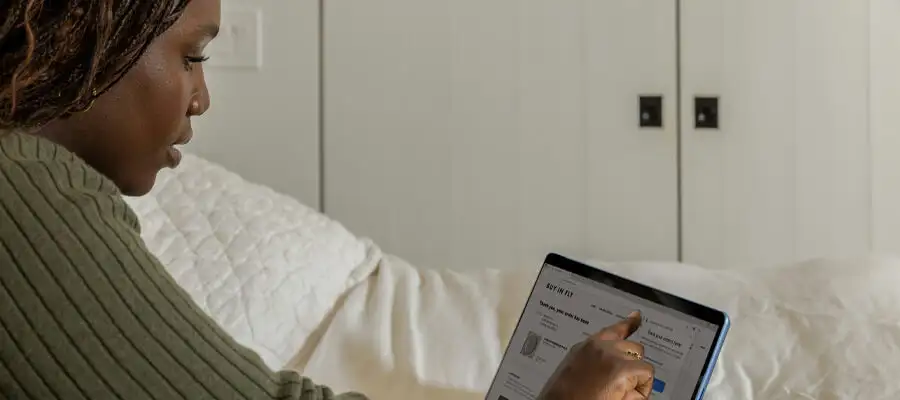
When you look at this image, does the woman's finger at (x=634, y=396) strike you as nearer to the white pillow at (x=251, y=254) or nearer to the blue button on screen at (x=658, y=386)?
the blue button on screen at (x=658, y=386)

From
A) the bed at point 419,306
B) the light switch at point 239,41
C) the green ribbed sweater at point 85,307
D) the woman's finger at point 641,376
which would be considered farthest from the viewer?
the light switch at point 239,41

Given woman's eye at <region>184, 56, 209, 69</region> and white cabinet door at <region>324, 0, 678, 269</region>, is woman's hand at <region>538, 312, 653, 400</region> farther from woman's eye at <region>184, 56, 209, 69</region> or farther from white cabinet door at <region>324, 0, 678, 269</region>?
white cabinet door at <region>324, 0, 678, 269</region>

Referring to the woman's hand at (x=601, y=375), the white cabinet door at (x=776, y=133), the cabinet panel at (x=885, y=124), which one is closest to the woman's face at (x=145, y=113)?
the woman's hand at (x=601, y=375)

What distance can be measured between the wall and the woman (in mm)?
953

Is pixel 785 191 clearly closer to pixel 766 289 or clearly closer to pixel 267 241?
pixel 766 289

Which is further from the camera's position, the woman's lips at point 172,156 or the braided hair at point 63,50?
the woman's lips at point 172,156

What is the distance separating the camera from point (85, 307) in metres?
0.61

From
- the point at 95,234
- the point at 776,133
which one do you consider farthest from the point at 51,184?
the point at 776,133

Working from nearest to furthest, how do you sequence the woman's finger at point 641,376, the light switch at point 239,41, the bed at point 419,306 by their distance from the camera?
the woman's finger at point 641,376 → the bed at point 419,306 → the light switch at point 239,41

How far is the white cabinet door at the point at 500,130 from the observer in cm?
166

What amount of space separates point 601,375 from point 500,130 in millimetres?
1010

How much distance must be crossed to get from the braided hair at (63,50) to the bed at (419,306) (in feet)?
1.66

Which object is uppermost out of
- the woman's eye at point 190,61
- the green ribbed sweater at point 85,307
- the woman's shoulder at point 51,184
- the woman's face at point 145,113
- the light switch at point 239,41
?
the light switch at point 239,41

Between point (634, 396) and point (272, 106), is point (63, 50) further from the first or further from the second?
point (272, 106)
